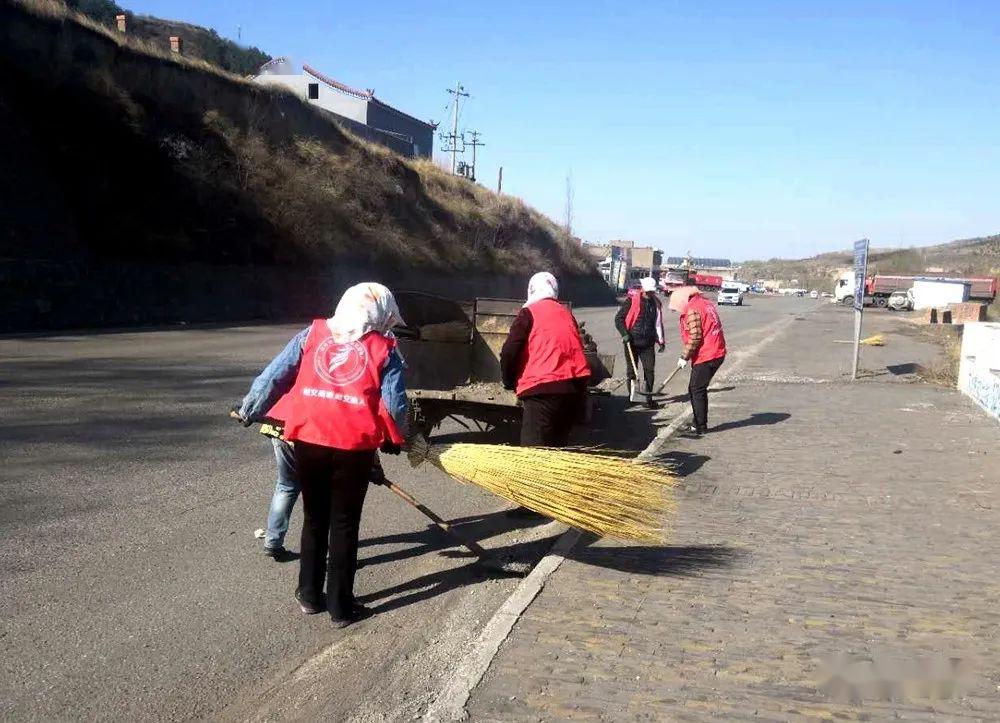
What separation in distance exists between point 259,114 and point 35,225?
15296mm

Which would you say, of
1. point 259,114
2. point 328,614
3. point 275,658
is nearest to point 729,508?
→ point 328,614

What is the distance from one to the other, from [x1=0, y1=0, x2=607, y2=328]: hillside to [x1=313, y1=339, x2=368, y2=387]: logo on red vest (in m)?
19.3

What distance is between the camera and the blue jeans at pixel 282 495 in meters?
5.59

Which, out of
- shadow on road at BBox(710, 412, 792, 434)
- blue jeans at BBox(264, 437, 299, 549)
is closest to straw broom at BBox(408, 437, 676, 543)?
blue jeans at BBox(264, 437, 299, 549)

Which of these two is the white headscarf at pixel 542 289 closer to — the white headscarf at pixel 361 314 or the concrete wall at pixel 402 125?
the white headscarf at pixel 361 314

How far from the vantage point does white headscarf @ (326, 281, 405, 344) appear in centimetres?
473

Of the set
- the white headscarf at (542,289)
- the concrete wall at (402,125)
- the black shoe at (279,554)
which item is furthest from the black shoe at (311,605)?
the concrete wall at (402,125)

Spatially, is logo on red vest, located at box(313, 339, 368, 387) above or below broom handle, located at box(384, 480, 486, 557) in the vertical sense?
above

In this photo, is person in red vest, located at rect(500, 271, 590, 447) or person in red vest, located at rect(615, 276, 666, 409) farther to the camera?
person in red vest, located at rect(615, 276, 666, 409)

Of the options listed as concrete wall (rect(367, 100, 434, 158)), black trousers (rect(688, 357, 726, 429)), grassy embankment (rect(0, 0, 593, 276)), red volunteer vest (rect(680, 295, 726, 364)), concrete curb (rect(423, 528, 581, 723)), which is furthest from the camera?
concrete wall (rect(367, 100, 434, 158))

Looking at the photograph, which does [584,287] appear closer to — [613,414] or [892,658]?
[613,414]

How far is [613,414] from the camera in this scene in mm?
12383

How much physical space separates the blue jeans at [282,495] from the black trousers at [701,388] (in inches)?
226

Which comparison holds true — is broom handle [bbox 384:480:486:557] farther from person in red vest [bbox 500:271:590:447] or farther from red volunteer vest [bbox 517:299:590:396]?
red volunteer vest [bbox 517:299:590:396]
